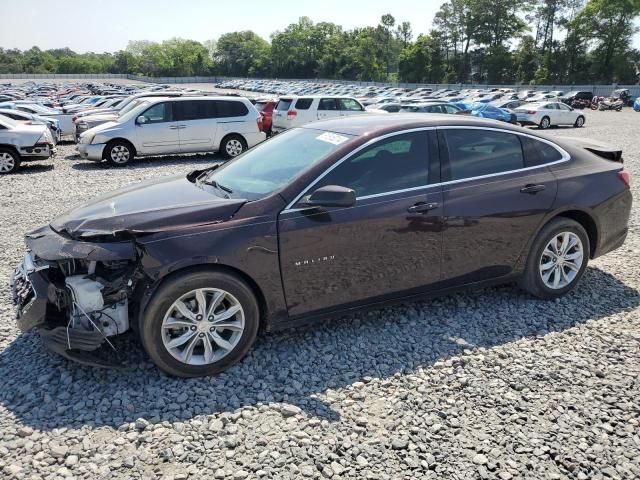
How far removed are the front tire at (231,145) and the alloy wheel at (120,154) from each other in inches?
96.5

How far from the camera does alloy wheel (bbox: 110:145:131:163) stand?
12.7 meters

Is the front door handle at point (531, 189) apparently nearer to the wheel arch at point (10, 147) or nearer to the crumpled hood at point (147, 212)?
the crumpled hood at point (147, 212)

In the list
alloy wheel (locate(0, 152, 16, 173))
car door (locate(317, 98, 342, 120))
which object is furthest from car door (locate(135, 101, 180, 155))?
car door (locate(317, 98, 342, 120))

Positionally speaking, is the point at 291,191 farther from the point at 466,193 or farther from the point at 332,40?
the point at 332,40

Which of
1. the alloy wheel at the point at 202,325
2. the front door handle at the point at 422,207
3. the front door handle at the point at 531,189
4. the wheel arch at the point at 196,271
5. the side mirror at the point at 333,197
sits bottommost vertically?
the alloy wheel at the point at 202,325

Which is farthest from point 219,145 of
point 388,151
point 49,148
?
point 388,151

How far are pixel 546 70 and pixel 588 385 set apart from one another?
291 feet

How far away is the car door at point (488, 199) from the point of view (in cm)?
404

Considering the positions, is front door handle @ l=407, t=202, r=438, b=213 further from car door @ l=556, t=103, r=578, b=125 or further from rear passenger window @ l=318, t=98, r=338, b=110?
car door @ l=556, t=103, r=578, b=125

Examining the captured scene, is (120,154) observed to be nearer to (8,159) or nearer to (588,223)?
(8,159)

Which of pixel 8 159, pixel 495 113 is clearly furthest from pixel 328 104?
pixel 495 113

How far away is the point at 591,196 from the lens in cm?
456

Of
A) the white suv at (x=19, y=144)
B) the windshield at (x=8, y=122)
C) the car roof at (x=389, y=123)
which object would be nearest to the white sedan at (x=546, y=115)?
the white suv at (x=19, y=144)

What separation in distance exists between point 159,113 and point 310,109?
589 cm
